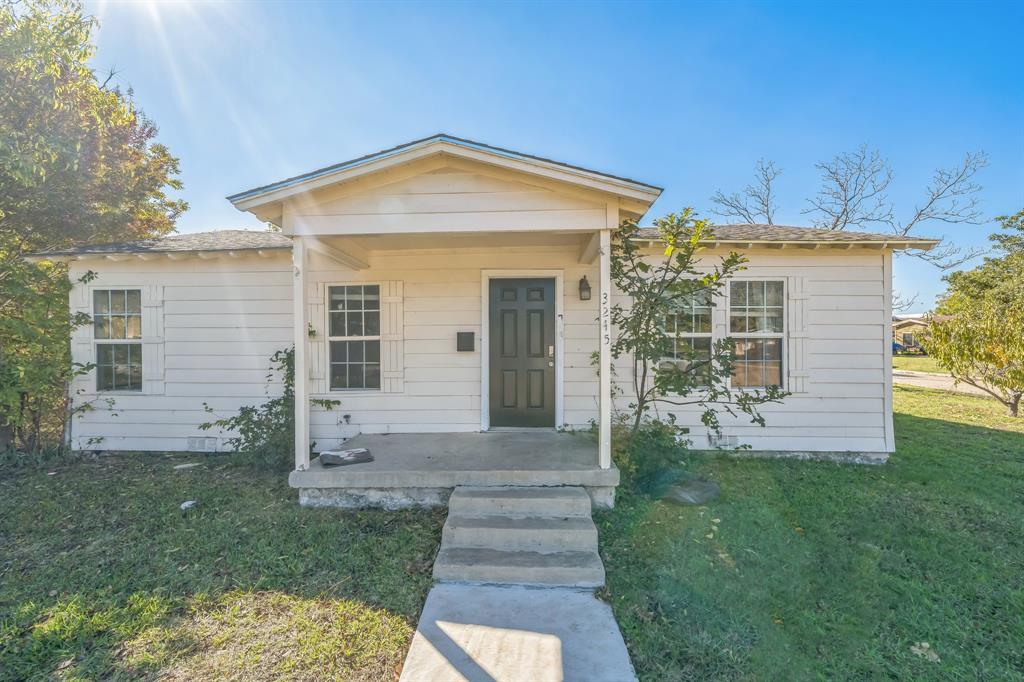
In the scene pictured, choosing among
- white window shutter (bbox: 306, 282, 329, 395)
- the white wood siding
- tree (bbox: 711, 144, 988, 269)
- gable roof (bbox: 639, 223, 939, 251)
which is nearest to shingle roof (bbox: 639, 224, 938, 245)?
Result: gable roof (bbox: 639, 223, 939, 251)

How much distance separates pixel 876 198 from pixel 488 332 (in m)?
18.2

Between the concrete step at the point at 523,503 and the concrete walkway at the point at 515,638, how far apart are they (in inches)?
28.2

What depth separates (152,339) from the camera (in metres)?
5.67

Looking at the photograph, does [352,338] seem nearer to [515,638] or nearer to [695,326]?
[515,638]

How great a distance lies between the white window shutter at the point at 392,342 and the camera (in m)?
5.38

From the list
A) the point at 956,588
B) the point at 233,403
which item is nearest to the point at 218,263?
the point at 233,403

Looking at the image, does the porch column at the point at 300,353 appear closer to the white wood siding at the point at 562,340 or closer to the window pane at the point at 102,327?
the white wood siding at the point at 562,340

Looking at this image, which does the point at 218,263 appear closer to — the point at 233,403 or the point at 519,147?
the point at 233,403

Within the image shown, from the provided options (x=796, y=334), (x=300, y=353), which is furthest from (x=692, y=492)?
(x=300, y=353)

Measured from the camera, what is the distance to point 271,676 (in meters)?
2.08

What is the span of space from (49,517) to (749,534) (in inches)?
241

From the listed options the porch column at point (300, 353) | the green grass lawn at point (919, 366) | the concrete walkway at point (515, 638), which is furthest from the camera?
the green grass lawn at point (919, 366)

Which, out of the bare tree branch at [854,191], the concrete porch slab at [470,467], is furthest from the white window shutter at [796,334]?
the bare tree branch at [854,191]

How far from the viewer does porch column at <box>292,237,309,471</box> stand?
391 cm
